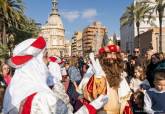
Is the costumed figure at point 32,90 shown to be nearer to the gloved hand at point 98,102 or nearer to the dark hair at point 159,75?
the gloved hand at point 98,102

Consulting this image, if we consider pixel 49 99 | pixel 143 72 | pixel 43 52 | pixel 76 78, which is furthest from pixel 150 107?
pixel 76 78

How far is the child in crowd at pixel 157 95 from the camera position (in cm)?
621

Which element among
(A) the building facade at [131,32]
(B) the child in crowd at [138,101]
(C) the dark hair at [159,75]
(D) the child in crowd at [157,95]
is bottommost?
(B) the child in crowd at [138,101]

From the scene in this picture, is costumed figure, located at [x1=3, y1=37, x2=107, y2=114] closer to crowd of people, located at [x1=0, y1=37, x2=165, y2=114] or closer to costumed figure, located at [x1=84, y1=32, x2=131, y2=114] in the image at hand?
crowd of people, located at [x1=0, y1=37, x2=165, y2=114]

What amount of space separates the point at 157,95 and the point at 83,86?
3.19ft

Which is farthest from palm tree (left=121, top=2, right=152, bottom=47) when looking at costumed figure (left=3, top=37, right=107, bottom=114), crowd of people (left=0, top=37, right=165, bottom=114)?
costumed figure (left=3, top=37, right=107, bottom=114)

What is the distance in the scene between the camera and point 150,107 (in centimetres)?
639

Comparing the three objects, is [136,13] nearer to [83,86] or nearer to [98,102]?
[83,86]

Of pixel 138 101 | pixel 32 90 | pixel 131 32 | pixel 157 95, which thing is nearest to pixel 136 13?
pixel 138 101

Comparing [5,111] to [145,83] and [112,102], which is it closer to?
[112,102]

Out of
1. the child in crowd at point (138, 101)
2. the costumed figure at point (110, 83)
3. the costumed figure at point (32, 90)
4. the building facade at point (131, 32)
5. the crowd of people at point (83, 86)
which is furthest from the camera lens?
the building facade at point (131, 32)

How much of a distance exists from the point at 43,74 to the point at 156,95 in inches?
108

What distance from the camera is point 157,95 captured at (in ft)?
20.8

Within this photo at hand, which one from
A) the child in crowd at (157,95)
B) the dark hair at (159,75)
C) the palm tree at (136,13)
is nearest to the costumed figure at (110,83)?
the child in crowd at (157,95)
